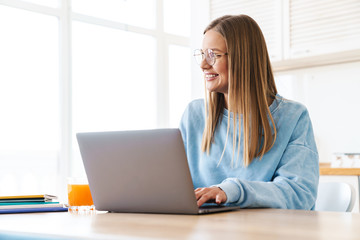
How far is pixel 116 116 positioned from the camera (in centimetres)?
460

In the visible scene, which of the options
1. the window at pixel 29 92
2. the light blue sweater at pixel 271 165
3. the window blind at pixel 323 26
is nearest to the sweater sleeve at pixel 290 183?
the light blue sweater at pixel 271 165

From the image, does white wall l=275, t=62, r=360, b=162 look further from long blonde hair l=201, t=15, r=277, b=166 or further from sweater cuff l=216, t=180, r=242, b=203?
sweater cuff l=216, t=180, r=242, b=203

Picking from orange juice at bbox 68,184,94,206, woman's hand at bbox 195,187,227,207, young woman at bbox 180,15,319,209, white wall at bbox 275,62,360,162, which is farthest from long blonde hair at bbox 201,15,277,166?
white wall at bbox 275,62,360,162

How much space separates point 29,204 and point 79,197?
164mm

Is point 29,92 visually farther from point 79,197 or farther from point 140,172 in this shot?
point 140,172

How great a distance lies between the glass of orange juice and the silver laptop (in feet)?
0.32

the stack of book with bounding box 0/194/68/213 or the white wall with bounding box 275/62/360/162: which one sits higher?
the white wall with bounding box 275/62/360/162

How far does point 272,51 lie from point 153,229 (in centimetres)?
320

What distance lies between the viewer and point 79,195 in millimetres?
1388

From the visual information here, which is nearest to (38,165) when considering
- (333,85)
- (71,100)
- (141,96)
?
(71,100)

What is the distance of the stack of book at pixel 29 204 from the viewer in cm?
134

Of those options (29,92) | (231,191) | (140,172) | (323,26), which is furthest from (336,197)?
(29,92)

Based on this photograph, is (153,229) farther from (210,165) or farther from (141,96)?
(141,96)

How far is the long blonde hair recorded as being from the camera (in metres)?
1.61
